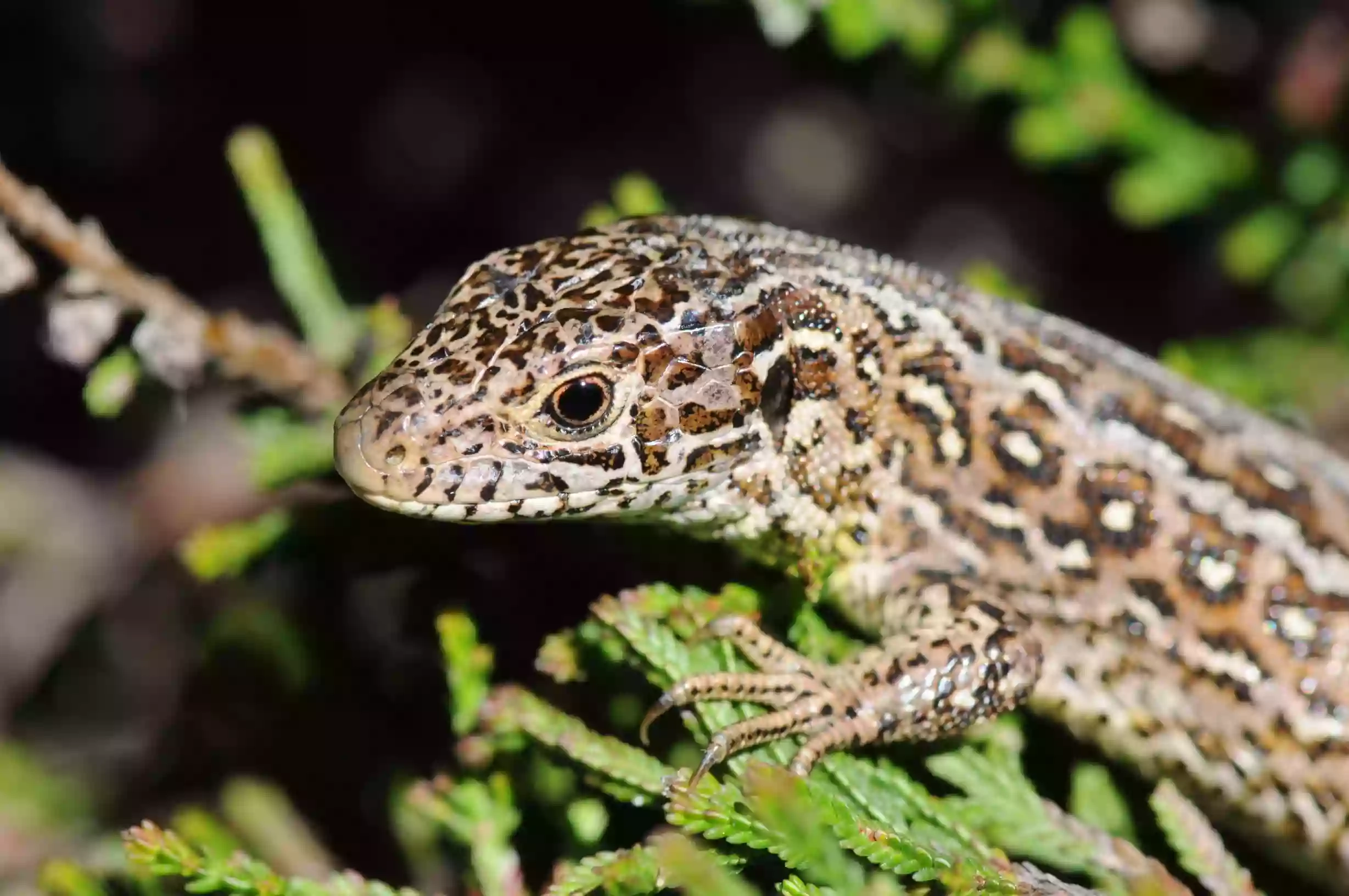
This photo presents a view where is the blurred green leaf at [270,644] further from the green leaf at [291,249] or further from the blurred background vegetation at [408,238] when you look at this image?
the green leaf at [291,249]

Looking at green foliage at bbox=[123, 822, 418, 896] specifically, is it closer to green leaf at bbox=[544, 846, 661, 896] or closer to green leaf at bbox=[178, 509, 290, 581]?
green leaf at bbox=[544, 846, 661, 896]

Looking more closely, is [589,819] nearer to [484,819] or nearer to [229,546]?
[484,819]

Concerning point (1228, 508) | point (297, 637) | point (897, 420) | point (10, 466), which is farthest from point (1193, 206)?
point (10, 466)

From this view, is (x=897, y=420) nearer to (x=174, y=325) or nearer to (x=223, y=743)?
(x=174, y=325)

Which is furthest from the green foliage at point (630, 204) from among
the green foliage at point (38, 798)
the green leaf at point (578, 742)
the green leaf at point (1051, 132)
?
the green foliage at point (38, 798)

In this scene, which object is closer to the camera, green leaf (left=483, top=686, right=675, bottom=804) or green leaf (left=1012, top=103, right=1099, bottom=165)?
green leaf (left=483, top=686, right=675, bottom=804)

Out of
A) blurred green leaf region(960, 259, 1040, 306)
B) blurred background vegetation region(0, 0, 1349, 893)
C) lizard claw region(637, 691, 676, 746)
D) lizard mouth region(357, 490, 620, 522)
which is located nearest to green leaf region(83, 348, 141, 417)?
→ blurred background vegetation region(0, 0, 1349, 893)

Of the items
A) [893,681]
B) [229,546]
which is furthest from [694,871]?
[229,546]
